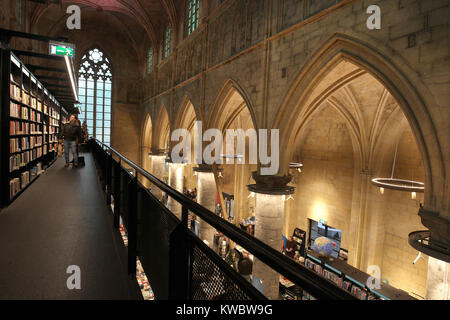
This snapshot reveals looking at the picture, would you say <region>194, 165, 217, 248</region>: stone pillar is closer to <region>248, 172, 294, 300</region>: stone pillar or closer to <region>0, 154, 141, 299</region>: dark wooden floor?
<region>248, 172, 294, 300</region>: stone pillar

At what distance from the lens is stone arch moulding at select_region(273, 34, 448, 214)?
12.1 feet

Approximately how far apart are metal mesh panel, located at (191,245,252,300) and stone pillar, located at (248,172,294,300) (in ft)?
17.5

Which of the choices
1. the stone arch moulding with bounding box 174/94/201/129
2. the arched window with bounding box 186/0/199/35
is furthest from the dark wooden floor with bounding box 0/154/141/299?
the arched window with bounding box 186/0/199/35

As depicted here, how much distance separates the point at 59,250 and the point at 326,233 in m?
10.7

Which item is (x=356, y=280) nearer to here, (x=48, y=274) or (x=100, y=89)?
(x=48, y=274)

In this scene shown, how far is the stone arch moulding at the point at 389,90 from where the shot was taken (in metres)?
3.69

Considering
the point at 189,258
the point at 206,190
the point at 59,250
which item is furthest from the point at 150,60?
the point at 189,258

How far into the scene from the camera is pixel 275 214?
6820 mm

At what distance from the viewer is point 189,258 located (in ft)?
4.56

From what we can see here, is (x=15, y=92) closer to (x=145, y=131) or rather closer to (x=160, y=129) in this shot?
(x=160, y=129)

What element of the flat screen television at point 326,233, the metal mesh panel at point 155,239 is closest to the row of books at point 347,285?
the flat screen television at point 326,233

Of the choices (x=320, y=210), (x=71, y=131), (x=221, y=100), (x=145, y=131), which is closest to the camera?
(x=71, y=131)

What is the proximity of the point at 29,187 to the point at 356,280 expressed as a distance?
7334 millimetres
